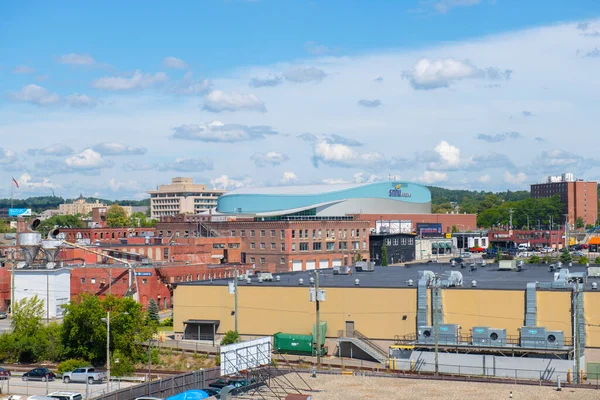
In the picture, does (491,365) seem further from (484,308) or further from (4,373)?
(4,373)

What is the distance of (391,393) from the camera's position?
45.1 metres

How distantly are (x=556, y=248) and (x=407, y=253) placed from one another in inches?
1878

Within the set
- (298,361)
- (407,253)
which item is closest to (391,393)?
(298,361)

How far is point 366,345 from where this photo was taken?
59.3m

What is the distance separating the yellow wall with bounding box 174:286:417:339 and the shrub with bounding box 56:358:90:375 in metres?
10.9

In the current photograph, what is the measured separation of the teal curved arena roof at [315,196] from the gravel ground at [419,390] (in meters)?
117

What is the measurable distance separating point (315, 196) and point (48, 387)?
412 ft

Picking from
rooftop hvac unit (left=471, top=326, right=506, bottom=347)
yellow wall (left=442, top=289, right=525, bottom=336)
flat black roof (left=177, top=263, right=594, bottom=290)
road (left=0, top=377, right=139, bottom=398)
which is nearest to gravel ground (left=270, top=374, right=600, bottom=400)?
rooftop hvac unit (left=471, top=326, right=506, bottom=347)

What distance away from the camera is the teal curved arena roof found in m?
173

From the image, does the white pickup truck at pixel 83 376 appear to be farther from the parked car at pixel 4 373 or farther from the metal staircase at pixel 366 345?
the metal staircase at pixel 366 345

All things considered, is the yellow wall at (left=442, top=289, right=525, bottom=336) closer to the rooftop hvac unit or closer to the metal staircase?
the rooftop hvac unit

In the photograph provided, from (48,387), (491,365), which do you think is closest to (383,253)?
(491,365)

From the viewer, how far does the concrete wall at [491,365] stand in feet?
169

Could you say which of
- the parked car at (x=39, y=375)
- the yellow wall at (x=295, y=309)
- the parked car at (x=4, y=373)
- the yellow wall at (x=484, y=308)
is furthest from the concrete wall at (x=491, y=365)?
the parked car at (x=4, y=373)
